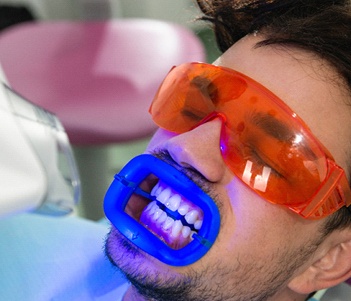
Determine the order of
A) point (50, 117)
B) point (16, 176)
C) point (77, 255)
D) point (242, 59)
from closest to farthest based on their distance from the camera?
1. point (16, 176)
2. point (242, 59)
3. point (50, 117)
4. point (77, 255)

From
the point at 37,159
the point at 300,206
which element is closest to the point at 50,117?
the point at 37,159

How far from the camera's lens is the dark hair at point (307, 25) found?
89 centimetres

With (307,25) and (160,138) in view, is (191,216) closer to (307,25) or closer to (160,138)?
(160,138)

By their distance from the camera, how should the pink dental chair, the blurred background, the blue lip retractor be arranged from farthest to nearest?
the blurred background → the pink dental chair → the blue lip retractor

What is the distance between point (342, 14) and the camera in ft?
3.00

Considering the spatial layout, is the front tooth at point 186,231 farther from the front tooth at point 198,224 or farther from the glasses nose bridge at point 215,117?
the glasses nose bridge at point 215,117

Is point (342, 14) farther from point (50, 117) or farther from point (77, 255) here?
point (77, 255)

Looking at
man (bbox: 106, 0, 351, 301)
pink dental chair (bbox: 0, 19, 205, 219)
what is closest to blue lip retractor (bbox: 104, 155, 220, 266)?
man (bbox: 106, 0, 351, 301)

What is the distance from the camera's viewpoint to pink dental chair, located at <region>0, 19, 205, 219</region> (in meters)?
1.54

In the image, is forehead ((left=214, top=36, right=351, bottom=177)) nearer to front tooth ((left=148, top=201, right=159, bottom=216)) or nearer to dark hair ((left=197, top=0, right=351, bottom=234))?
dark hair ((left=197, top=0, right=351, bottom=234))

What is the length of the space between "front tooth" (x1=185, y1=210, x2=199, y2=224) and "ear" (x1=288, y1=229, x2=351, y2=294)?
0.70ft

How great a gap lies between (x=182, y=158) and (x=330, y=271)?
0.31 m

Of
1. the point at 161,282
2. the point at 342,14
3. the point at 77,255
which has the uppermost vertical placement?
the point at 342,14

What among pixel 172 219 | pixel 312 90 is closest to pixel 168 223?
pixel 172 219
